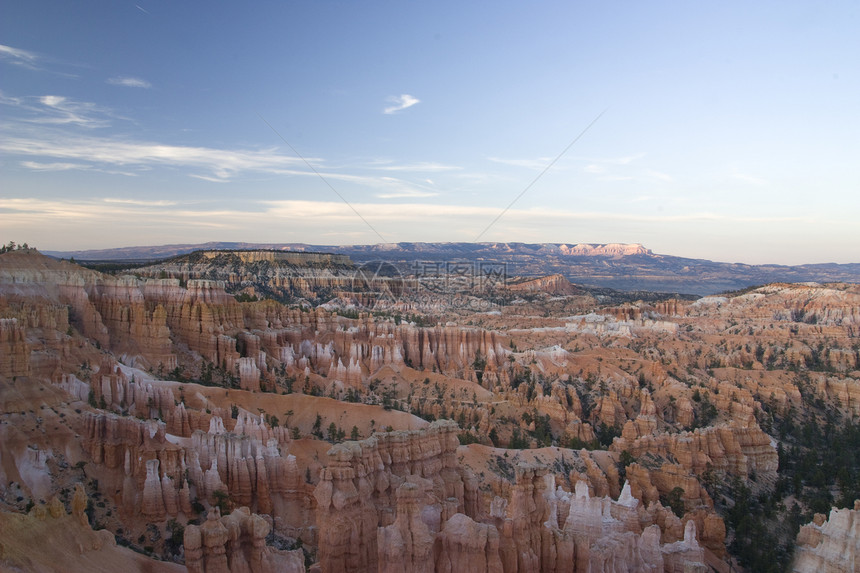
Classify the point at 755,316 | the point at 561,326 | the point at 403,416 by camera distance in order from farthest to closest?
the point at 755,316 → the point at 561,326 → the point at 403,416

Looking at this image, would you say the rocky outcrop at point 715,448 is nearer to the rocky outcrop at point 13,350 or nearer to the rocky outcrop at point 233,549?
the rocky outcrop at point 233,549

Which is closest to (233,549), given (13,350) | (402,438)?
(402,438)

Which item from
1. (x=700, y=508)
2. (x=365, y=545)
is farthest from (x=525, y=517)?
(x=700, y=508)

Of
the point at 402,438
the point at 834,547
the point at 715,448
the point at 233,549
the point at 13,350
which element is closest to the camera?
the point at 233,549

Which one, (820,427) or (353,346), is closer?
(820,427)

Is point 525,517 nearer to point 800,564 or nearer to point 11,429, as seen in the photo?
point 800,564

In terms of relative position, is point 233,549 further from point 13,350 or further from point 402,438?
point 13,350

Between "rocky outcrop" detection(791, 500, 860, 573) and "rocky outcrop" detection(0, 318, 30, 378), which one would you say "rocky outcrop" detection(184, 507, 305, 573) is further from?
"rocky outcrop" detection(791, 500, 860, 573)

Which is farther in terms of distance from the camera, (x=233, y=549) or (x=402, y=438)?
(x=402, y=438)
